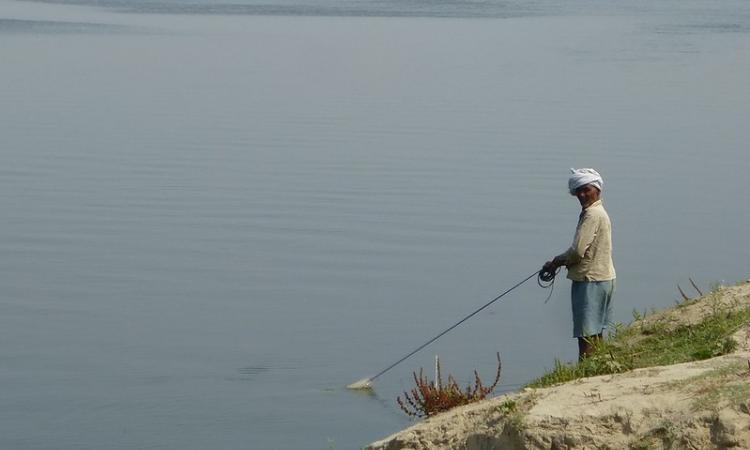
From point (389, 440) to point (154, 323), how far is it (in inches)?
221

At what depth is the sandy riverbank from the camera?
564 centimetres

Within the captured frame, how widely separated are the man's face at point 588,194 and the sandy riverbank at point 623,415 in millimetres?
1609

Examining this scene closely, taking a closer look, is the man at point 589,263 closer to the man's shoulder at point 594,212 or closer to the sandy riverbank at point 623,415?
the man's shoulder at point 594,212

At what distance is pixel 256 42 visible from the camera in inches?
1521

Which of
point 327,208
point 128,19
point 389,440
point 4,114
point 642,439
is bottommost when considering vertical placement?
point 642,439

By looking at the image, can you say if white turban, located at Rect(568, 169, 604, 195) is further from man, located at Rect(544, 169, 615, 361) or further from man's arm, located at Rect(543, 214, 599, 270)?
man's arm, located at Rect(543, 214, 599, 270)

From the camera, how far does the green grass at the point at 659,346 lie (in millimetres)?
7156

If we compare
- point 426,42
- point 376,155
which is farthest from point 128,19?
point 376,155

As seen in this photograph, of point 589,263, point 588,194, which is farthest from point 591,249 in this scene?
point 588,194

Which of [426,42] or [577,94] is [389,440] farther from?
[426,42]

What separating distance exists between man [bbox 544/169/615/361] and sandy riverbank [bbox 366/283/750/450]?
1.48 metres

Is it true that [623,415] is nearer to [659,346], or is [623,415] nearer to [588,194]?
[659,346]

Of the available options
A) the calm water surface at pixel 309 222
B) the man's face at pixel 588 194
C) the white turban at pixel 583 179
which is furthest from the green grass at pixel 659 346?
the calm water surface at pixel 309 222

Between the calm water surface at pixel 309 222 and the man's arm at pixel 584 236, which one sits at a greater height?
the calm water surface at pixel 309 222
